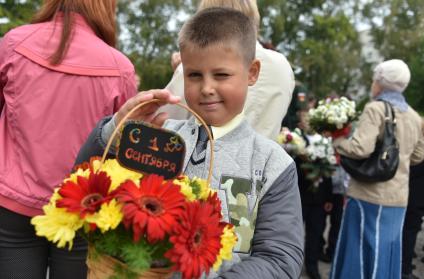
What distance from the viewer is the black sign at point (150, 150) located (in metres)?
1.20

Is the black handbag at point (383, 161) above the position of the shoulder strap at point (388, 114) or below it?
below

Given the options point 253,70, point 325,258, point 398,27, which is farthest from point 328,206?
point 398,27

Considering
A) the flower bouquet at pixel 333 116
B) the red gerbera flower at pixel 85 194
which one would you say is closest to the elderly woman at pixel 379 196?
the flower bouquet at pixel 333 116

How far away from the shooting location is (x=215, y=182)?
148cm

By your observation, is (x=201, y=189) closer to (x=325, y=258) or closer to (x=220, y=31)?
(x=220, y=31)

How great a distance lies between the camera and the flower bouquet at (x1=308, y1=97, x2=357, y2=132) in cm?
436

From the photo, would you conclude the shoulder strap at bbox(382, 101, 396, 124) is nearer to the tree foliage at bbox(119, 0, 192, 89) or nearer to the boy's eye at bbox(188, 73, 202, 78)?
the boy's eye at bbox(188, 73, 202, 78)

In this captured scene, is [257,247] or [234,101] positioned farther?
[234,101]

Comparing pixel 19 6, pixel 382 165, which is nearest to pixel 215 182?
pixel 382 165

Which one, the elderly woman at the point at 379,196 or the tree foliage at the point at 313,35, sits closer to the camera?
the elderly woman at the point at 379,196

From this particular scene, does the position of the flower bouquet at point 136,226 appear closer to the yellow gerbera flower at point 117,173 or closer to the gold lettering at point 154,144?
the yellow gerbera flower at point 117,173

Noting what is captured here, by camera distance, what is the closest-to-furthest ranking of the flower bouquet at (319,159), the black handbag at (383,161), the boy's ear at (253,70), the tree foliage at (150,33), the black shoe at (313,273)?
the boy's ear at (253,70) < the black handbag at (383,161) < the flower bouquet at (319,159) < the black shoe at (313,273) < the tree foliage at (150,33)

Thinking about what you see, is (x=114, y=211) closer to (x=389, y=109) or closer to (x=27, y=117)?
(x=27, y=117)

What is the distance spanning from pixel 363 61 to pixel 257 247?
99.5 feet
